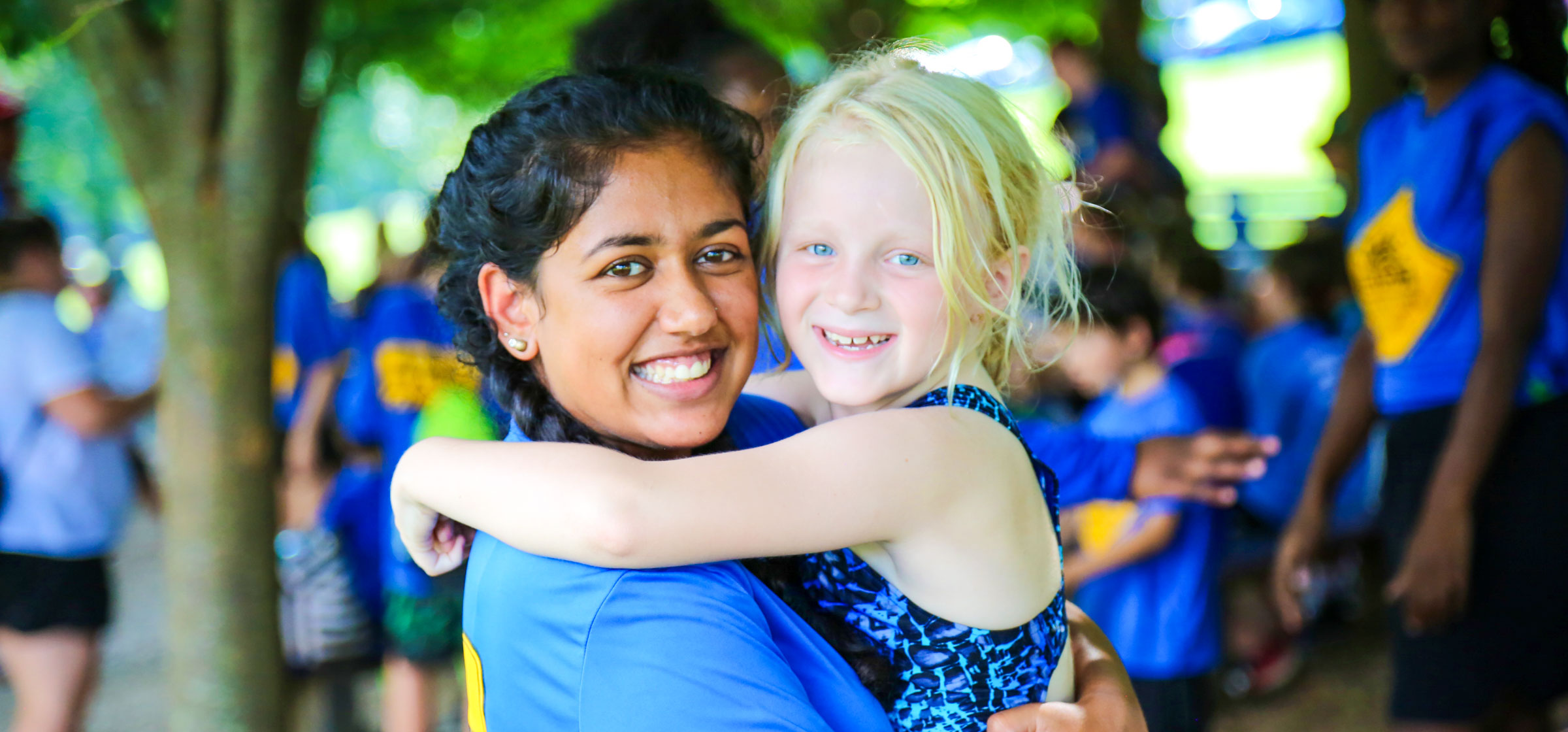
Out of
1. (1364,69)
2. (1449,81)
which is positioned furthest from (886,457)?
(1364,69)

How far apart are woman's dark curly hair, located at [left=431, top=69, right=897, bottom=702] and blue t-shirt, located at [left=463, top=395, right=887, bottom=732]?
0.08 metres

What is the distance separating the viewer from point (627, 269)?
4.64ft

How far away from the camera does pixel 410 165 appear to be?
94.9 ft

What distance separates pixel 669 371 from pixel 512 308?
0.78 feet

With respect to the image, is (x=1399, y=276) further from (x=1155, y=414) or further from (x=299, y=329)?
(x=299, y=329)

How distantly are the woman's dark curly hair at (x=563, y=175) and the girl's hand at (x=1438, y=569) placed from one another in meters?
1.67

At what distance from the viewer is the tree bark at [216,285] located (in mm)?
2926

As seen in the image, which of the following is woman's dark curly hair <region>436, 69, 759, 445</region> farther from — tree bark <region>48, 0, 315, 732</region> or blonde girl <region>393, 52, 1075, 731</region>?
tree bark <region>48, 0, 315, 732</region>

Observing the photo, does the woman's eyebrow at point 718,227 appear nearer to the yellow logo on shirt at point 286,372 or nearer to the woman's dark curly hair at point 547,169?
the woman's dark curly hair at point 547,169

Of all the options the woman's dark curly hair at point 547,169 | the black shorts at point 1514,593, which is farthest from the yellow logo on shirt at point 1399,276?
the woman's dark curly hair at point 547,169

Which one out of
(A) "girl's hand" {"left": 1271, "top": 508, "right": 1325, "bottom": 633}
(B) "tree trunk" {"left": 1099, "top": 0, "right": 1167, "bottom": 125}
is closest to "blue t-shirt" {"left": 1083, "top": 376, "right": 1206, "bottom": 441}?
(A) "girl's hand" {"left": 1271, "top": 508, "right": 1325, "bottom": 633}

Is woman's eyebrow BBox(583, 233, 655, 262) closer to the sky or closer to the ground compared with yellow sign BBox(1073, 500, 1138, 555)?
closer to the sky

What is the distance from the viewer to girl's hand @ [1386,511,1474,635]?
2531mm

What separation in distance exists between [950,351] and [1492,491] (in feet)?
5.58
